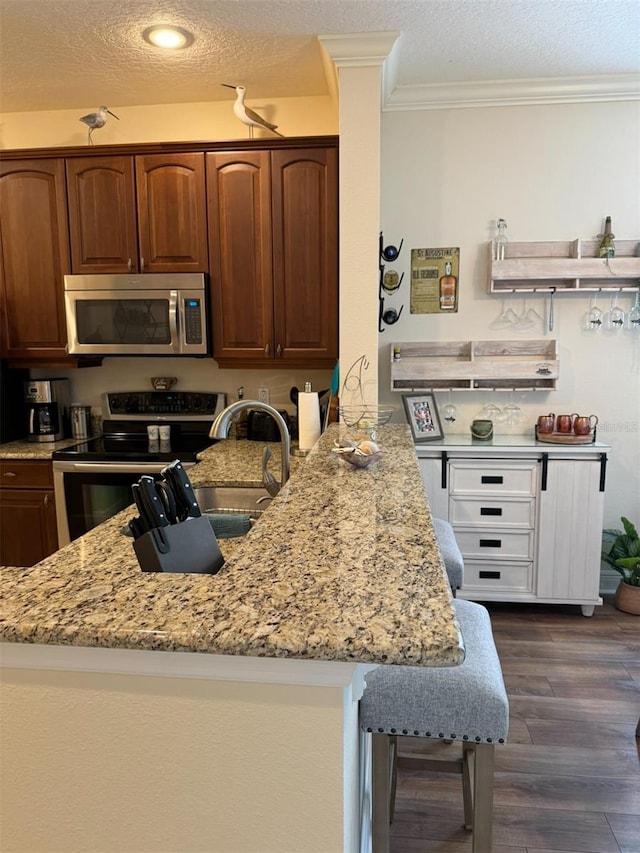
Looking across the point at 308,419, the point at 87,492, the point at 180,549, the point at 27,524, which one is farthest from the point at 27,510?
the point at 180,549

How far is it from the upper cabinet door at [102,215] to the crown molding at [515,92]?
4.84 ft

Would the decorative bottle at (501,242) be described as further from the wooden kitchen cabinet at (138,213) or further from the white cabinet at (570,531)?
the wooden kitchen cabinet at (138,213)

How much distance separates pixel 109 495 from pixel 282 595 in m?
2.32

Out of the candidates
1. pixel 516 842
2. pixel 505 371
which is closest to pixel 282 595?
pixel 516 842

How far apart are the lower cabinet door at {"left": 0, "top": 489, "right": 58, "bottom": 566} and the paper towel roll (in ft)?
4.45

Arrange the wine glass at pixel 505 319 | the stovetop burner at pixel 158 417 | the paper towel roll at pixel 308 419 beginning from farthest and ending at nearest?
1. the stovetop burner at pixel 158 417
2. the wine glass at pixel 505 319
3. the paper towel roll at pixel 308 419

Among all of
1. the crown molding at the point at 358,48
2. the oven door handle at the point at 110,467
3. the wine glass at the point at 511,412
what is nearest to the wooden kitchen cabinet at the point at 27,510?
the oven door handle at the point at 110,467

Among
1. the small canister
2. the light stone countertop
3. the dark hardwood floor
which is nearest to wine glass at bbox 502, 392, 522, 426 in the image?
the dark hardwood floor

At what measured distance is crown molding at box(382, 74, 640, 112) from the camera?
296cm

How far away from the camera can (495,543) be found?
9.93ft

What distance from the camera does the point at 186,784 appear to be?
32.5 inches

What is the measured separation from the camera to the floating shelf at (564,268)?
9.88 ft

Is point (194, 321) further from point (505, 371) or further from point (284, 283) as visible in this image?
point (505, 371)

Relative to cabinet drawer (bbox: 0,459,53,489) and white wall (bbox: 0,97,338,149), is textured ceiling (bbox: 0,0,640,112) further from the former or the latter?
cabinet drawer (bbox: 0,459,53,489)
